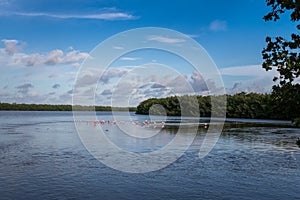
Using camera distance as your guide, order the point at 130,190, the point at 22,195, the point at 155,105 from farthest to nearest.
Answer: the point at 155,105 → the point at 130,190 → the point at 22,195

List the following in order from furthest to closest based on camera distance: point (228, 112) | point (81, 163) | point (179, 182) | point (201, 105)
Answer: point (201, 105), point (228, 112), point (81, 163), point (179, 182)

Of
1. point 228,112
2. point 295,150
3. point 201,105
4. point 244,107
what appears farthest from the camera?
point 201,105

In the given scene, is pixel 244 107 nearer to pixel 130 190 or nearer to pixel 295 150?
pixel 295 150

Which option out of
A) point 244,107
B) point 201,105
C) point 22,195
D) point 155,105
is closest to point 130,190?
point 22,195

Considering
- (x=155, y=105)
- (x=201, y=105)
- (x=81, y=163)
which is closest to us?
(x=81, y=163)

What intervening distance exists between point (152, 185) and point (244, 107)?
97.2 metres

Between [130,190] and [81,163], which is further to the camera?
[81,163]

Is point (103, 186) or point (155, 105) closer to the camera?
point (103, 186)

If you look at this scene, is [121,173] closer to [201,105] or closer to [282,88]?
[282,88]

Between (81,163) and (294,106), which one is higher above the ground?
(294,106)

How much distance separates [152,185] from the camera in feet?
49.7

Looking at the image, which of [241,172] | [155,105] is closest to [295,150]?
[241,172]

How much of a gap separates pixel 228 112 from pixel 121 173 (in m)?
103

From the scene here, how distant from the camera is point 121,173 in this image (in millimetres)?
17641
